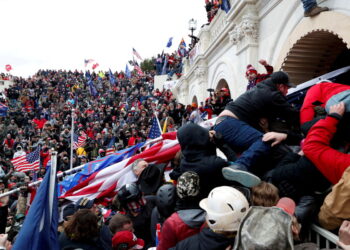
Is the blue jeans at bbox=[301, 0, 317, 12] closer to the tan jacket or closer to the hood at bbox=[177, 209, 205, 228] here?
the tan jacket

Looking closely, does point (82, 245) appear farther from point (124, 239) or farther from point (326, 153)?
point (326, 153)

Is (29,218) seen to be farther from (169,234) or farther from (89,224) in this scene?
(169,234)

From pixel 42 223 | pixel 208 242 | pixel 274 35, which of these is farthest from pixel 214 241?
pixel 274 35

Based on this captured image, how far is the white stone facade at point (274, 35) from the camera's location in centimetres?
600

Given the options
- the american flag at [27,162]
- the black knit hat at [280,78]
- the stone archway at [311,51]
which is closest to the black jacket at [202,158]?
the black knit hat at [280,78]

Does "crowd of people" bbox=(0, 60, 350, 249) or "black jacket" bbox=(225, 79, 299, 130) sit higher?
"black jacket" bbox=(225, 79, 299, 130)

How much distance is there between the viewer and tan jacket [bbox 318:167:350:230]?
2.05 m

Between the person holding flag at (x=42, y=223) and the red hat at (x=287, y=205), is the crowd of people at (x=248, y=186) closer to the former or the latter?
the red hat at (x=287, y=205)

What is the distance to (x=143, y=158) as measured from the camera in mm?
5367

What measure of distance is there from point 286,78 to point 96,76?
3922 centimetres

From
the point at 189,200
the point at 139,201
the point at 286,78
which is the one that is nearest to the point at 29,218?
the point at 139,201

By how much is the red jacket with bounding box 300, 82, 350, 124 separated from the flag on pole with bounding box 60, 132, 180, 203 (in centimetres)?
258

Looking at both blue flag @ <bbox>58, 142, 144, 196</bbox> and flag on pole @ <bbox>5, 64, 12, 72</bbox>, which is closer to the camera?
blue flag @ <bbox>58, 142, 144, 196</bbox>

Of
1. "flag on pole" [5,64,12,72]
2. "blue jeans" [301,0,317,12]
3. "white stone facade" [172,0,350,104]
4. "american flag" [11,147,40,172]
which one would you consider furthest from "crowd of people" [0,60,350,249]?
"flag on pole" [5,64,12,72]
